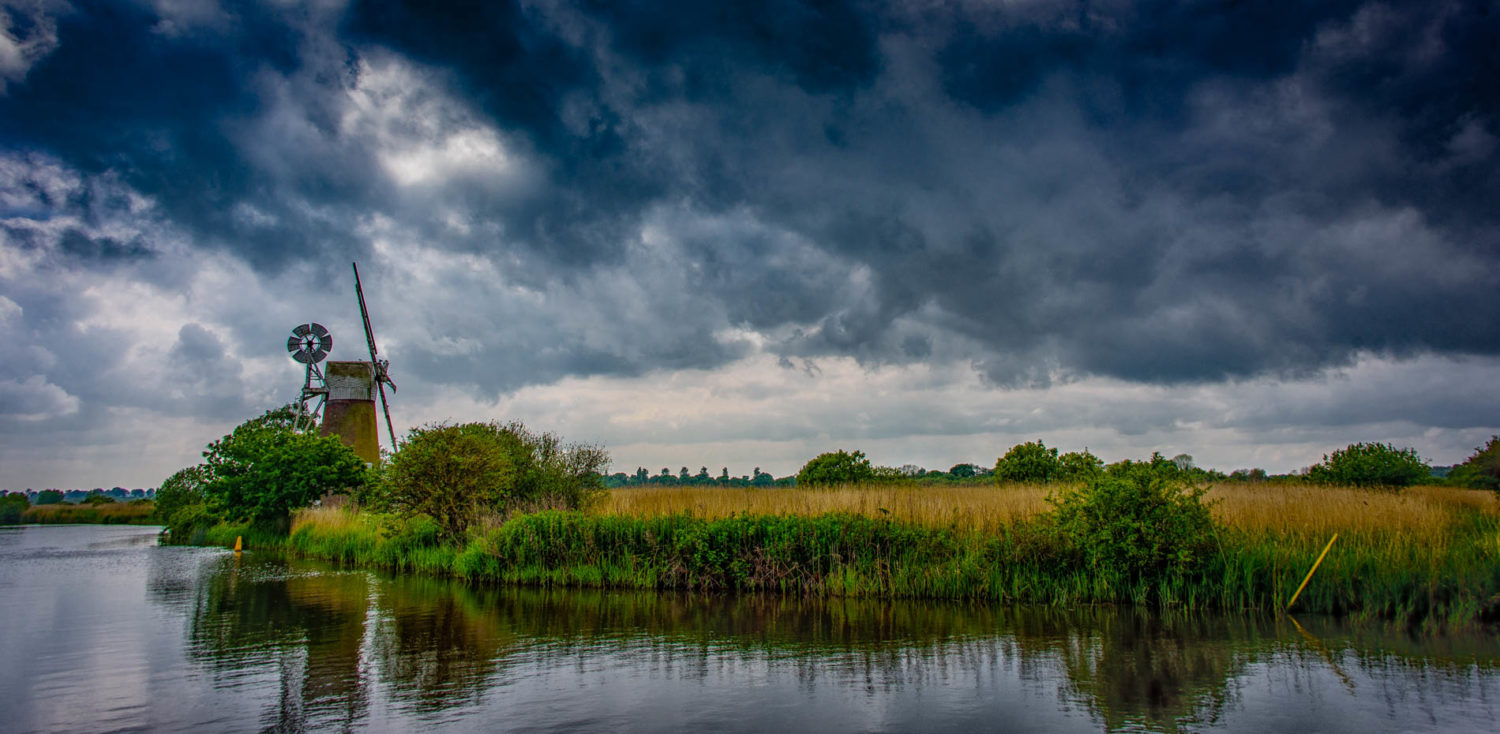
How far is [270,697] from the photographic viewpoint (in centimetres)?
824

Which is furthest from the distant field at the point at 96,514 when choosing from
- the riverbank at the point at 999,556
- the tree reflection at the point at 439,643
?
the tree reflection at the point at 439,643

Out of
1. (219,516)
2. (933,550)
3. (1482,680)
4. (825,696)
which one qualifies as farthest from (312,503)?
(1482,680)

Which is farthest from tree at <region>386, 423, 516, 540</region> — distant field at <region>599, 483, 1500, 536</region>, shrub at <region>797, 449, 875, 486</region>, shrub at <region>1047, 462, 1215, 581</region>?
shrub at <region>1047, 462, 1215, 581</region>

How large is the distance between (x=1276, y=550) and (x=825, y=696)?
11351mm

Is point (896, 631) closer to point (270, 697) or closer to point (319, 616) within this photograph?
point (270, 697)

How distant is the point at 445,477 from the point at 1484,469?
117 ft

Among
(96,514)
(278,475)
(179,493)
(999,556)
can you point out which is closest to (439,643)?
(999,556)

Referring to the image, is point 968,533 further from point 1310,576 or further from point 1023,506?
point 1310,576

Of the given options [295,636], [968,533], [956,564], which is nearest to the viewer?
[295,636]

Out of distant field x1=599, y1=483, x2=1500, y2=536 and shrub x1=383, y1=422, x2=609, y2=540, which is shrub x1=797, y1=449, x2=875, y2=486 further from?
shrub x1=383, y1=422, x2=609, y2=540

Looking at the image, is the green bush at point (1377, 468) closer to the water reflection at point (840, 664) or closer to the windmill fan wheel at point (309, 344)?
the water reflection at point (840, 664)

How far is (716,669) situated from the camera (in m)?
9.53

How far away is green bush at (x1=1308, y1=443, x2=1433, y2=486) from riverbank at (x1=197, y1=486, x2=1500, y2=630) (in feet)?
8.01

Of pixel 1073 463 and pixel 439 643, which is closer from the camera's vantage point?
pixel 439 643
